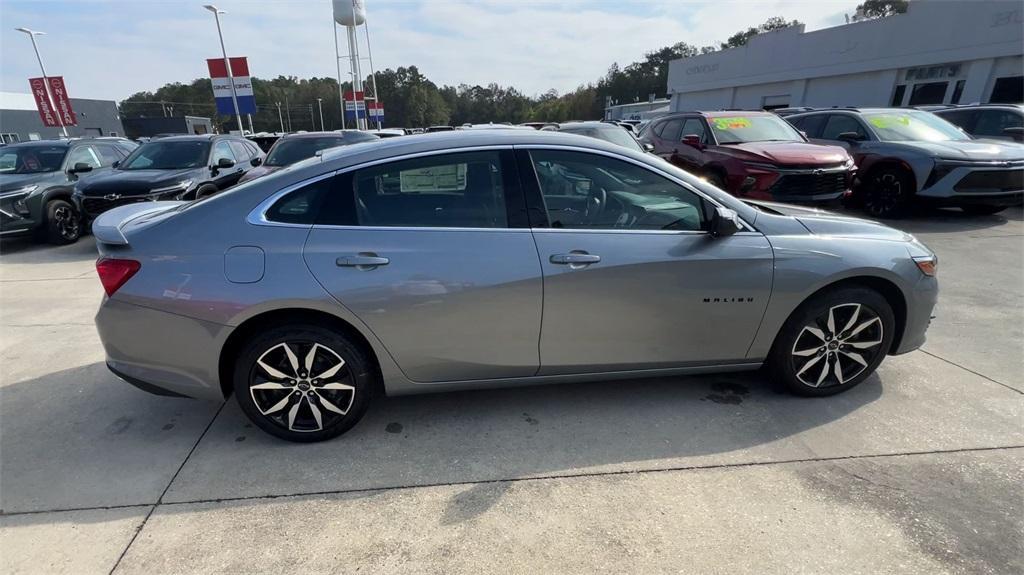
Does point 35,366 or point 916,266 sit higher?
point 916,266

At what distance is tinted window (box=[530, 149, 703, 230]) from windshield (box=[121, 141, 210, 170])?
8.11m

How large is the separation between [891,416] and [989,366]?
130cm

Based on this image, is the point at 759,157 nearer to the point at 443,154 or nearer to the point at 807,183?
the point at 807,183

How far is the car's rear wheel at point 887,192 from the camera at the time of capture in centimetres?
808

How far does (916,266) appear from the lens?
→ 308 cm

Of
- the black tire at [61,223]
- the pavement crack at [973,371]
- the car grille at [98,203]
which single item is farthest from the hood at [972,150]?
the black tire at [61,223]

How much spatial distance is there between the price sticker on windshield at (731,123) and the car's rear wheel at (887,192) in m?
2.22

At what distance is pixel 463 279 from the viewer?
2.63 m

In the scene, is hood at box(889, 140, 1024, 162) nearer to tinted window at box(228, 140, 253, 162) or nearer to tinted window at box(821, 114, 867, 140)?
tinted window at box(821, 114, 867, 140)

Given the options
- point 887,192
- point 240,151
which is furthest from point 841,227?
point 240,151

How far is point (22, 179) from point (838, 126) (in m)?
13.7

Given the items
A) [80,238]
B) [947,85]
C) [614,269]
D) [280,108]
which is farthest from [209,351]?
[280,108]

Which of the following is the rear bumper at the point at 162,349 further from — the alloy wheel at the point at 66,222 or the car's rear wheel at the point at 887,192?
the car's rear wheel at the point at 887,192

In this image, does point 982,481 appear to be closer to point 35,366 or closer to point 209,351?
point 209,351
